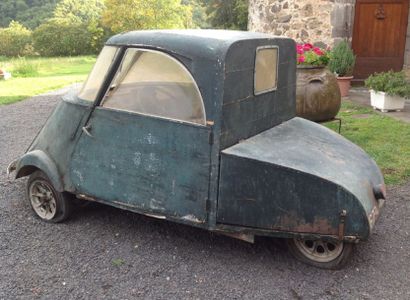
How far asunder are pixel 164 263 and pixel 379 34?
32.1 feet

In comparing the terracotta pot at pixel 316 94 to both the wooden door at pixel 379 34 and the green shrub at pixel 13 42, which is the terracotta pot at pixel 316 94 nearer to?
the wooden door at pixel 379 34

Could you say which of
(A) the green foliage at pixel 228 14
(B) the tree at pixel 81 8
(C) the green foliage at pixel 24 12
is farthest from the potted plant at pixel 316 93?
(C) the green foliage at pixel 24 12

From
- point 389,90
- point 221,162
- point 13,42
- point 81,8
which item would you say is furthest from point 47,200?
point 81,8

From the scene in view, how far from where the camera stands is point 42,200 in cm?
421

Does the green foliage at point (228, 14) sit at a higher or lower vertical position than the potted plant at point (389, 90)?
higher

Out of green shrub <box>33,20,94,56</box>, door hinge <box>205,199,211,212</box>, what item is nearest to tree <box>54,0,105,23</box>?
green shrub <box>33,20,94,56</box>

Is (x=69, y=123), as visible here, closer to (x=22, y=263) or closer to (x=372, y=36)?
(x=22, y=263)

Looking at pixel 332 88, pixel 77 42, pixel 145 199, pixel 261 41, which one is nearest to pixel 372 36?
pixel 332 88

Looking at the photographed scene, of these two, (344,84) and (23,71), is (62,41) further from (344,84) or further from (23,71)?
(344,84)

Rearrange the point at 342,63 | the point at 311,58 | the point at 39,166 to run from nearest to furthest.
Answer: the point at 39,166, the point at 311,58, the point at 342,63

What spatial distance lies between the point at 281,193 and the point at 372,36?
9458 mm

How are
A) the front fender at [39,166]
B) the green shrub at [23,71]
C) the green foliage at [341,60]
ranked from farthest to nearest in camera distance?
the green shrub at [23,71] → the green foliage at [341,60] → the front fender at [39,166]

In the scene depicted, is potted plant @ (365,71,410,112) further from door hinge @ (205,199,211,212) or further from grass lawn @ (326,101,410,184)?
door hinge @ (205,199,211,212)

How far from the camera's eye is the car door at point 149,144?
10.9 feet
